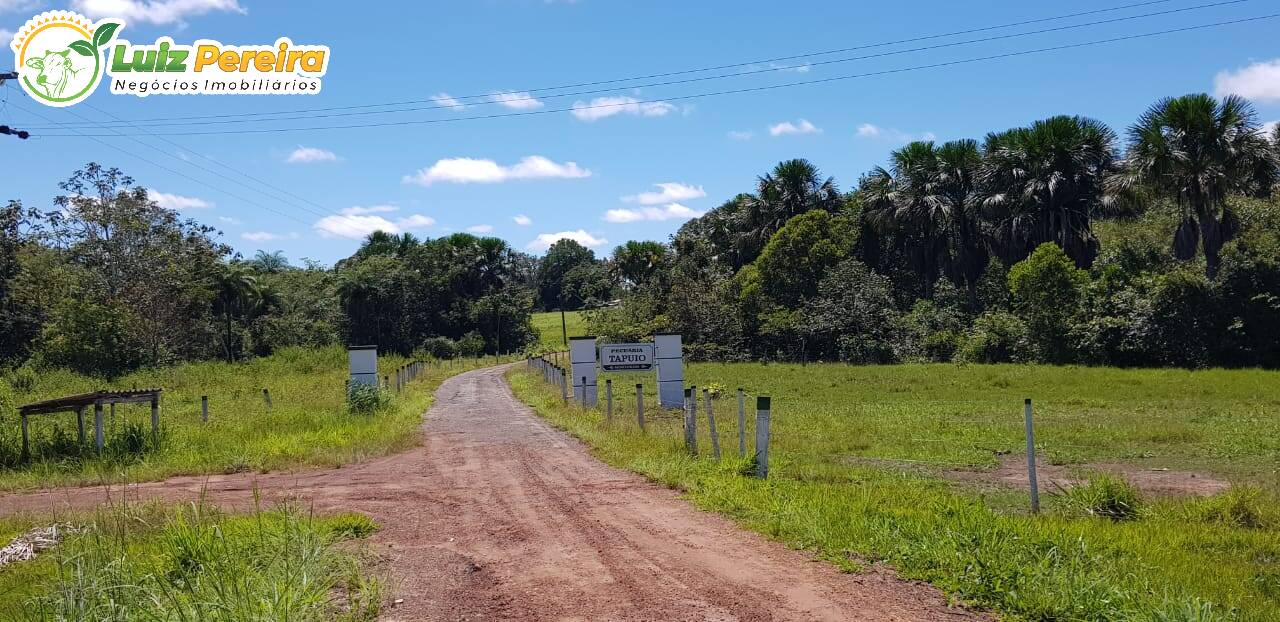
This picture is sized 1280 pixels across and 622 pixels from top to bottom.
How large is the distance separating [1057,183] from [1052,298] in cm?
843

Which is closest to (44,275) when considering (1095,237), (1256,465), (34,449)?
(34,449)

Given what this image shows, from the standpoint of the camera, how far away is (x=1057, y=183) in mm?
43000

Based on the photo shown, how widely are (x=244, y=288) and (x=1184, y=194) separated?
55378 mm

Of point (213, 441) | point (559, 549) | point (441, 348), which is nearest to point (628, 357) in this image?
point (213, 441)

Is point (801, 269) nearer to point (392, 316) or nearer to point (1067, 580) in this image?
point (392, 316)

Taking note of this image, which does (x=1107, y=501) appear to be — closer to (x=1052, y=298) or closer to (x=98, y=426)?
(x=98, y=426)

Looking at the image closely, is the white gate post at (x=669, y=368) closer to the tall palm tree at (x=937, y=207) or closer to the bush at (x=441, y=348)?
the tall palm tree at (x=937, y=207)

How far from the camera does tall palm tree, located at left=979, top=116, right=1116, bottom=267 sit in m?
43.1

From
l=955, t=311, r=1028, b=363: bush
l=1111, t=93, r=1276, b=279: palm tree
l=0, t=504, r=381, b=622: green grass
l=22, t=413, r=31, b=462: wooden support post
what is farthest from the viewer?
l=955, t=311, r=1028, b=363: bush

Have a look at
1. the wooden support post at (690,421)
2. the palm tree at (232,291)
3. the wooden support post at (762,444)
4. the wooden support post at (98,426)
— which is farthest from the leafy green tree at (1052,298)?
the palm tree at (232,291)

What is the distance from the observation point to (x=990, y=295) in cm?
4809

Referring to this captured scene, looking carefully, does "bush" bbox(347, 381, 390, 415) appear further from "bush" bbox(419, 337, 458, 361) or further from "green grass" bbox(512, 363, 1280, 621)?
"bush" bbox(419, 337, 458, 361)

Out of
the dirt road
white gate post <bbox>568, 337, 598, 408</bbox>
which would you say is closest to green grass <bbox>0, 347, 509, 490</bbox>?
the dirt road

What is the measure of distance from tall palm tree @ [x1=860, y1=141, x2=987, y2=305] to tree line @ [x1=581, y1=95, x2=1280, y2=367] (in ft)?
0.39
